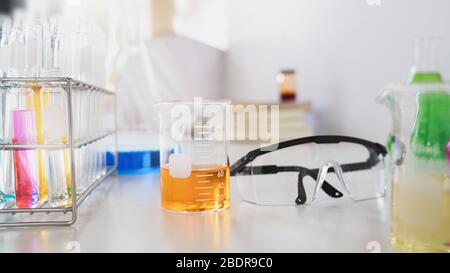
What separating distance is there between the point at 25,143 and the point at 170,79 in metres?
1.46

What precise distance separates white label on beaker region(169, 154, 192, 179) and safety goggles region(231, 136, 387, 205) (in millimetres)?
126

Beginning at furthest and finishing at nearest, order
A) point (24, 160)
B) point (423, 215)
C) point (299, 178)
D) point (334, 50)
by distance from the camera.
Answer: point (334, 50) → point (299, 178) → point (24, 160) → point (423, 215)

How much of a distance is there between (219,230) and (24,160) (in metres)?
0.28

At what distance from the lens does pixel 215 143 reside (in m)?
0.66

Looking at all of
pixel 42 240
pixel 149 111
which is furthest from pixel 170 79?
pixel 42 240

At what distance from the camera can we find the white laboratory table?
47 cm

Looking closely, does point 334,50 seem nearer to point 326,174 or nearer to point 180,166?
point 326,174

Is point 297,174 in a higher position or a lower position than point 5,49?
lower

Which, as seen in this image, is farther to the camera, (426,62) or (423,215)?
(426,62)

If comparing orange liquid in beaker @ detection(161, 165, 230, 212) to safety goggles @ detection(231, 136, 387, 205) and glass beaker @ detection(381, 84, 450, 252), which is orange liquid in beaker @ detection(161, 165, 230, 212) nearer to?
safety goggles @ detection(231, 136, 387, 205)

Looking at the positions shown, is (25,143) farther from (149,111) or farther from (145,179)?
(149,111)

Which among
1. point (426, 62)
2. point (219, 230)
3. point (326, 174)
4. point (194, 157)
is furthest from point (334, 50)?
point (219, 230)

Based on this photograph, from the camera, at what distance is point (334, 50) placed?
4.59ft

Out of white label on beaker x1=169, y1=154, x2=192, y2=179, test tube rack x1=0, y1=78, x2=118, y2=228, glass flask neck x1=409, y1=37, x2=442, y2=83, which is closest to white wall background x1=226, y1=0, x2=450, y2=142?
glass flask neck x1=409, y1=37, x2=442, y2=83
